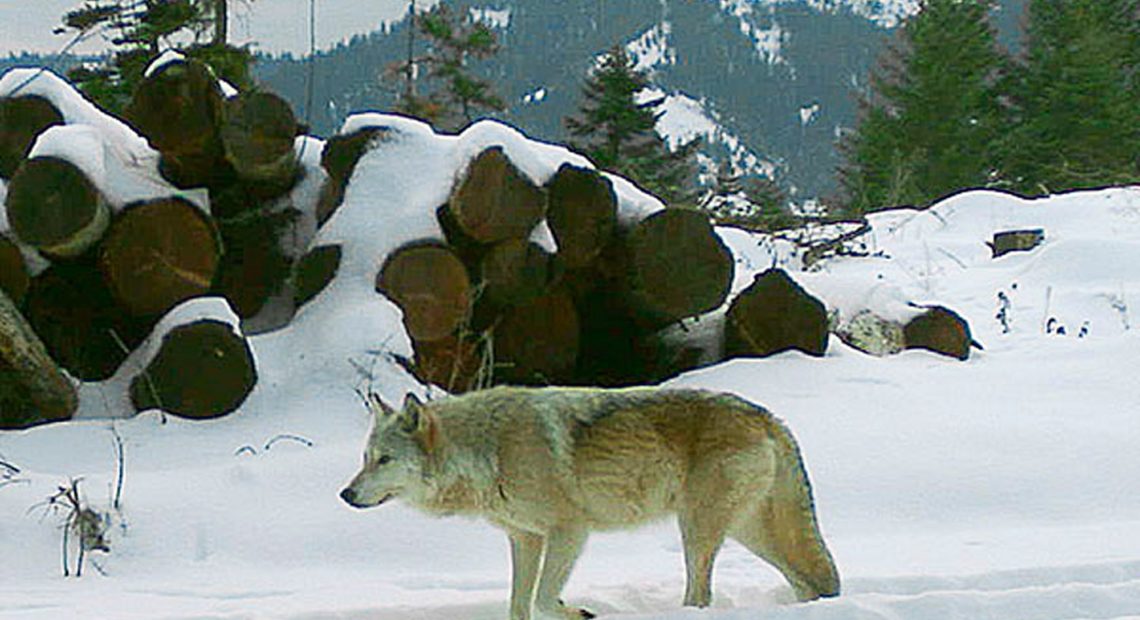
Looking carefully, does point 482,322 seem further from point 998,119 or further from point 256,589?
point 998,119

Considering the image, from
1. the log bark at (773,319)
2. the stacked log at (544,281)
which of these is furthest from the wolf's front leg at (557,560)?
the log bark at (773,319)

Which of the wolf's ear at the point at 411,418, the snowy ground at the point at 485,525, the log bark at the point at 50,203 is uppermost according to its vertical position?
the log bark at the point at 50,203

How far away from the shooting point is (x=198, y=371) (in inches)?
291

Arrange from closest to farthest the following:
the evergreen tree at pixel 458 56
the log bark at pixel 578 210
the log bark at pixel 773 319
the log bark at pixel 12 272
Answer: the log bark at pixel 12 272 → the log bark at pixel 578 210 → the log bark at pixel 773 319 → the evergreen tree at pixel 458 56

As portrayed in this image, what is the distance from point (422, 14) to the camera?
2438cm

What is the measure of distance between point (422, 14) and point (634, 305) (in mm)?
17284

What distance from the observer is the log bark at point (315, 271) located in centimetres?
815

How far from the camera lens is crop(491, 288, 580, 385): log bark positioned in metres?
8.53

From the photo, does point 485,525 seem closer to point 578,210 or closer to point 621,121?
point 578,210

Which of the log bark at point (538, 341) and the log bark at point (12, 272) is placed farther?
the log bark at point (538, 341)

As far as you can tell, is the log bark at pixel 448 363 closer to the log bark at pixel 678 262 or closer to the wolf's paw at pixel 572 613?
the log bark at pixel 678 262

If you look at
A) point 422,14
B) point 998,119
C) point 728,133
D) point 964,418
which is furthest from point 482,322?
point 728,133

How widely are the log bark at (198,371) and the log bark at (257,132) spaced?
145 cm

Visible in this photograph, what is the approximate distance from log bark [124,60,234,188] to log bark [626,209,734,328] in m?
3.16
